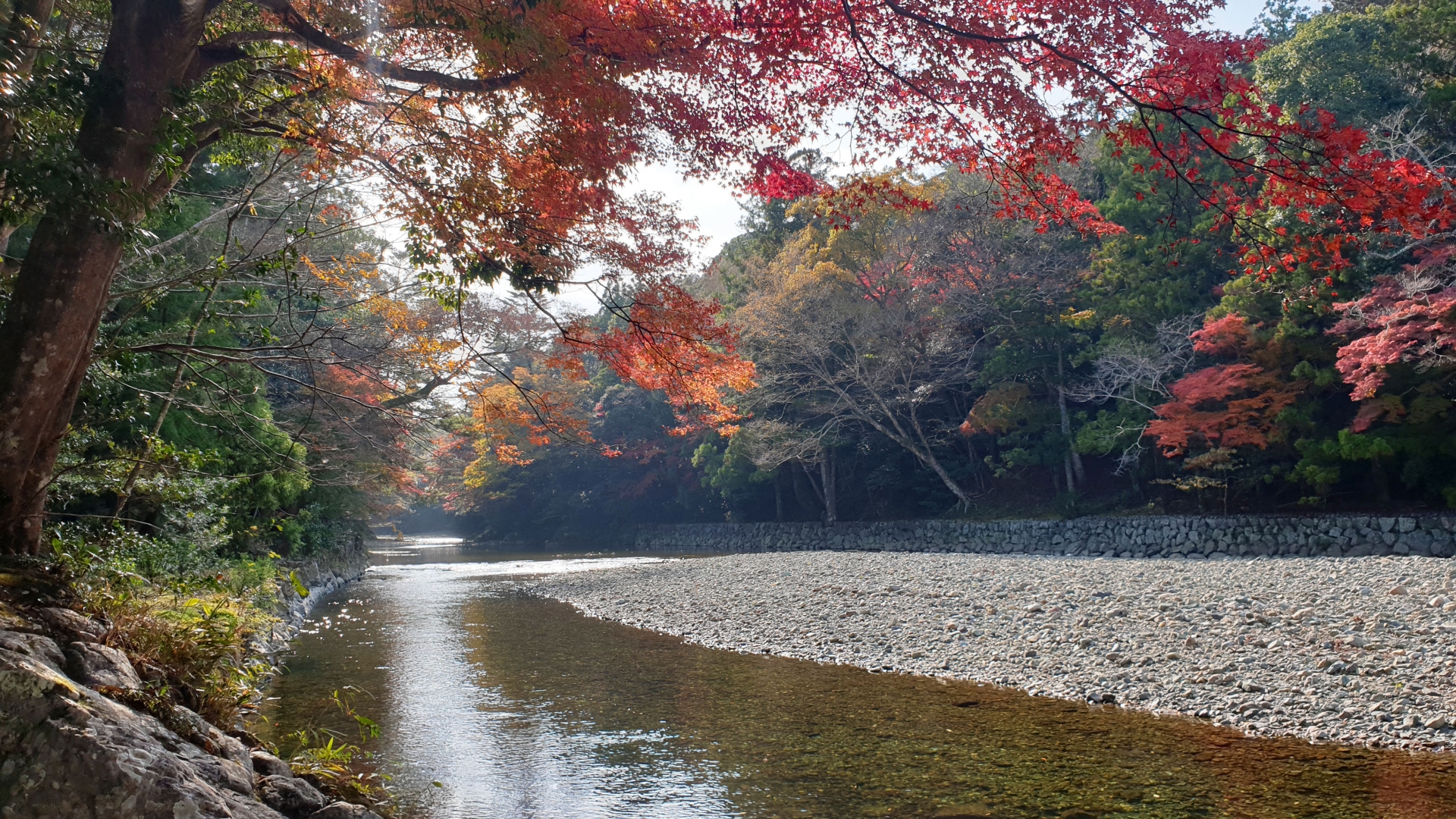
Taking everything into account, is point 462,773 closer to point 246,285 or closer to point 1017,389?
point 246,285

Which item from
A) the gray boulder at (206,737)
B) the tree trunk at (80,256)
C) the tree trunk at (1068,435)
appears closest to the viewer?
the gray boulder at (206,737)

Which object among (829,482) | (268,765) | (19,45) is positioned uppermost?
(19,45)

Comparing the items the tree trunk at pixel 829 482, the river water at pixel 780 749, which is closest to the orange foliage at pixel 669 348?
the river water at pixel 780 749

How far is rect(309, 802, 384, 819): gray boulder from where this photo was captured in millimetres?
3330

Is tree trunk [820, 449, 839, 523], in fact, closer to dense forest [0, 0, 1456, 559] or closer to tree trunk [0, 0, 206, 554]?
dense forest [0, 0, 1456, 559]

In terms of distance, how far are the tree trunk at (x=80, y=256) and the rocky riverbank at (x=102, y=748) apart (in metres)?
0.55

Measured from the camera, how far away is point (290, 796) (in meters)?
3.42

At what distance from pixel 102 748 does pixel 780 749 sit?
395cm

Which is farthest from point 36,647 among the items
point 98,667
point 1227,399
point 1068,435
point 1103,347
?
point 1068,435

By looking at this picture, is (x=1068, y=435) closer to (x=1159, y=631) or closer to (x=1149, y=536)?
(x=1149, y=536)

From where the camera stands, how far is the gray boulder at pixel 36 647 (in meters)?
2.77

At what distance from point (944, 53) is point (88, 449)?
826 cm

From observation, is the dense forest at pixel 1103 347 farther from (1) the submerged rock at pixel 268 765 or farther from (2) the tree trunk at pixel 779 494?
(1) the submerged rock at pixel 268 765

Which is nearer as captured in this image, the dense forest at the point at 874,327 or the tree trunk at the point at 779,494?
the dense forest at the point at 874,327
